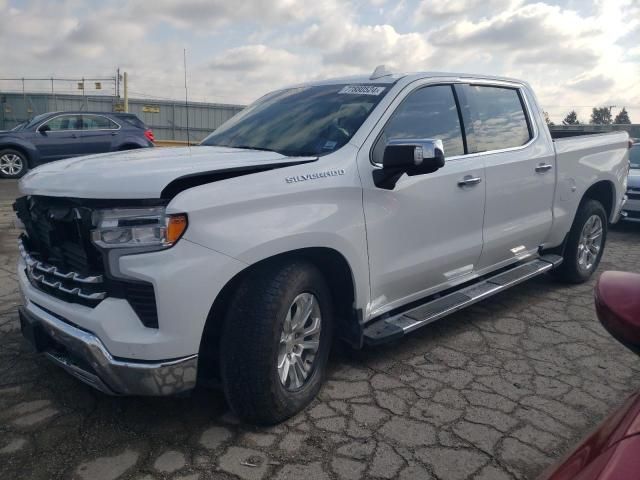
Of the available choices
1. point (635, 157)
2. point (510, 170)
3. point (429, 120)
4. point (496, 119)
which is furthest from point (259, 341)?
point (635, 157)

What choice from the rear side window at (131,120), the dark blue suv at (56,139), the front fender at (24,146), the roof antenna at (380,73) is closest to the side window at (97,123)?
the dark blue suv at (56,139)

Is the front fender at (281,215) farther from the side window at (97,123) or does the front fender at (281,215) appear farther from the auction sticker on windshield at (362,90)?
the side window at (97,123)

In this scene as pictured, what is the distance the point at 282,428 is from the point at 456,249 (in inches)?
66.8

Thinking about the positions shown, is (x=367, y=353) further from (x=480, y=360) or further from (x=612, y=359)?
(x=612, y=359)

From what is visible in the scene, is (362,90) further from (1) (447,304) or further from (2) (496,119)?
(1) (447,304)

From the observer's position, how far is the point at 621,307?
4.29 feet

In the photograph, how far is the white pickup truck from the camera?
93.5 inches

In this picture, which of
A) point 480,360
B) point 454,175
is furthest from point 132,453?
point 454,175

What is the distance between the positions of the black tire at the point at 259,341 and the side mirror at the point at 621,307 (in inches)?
59.7

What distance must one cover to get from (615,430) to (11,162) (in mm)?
13814

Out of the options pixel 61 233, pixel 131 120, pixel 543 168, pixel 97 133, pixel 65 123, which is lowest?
pixel 61 233

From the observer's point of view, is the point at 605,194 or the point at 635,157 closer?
the point at 605,194

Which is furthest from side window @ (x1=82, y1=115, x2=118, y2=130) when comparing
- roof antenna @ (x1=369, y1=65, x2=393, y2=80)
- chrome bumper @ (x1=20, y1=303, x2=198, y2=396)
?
chrome bumper @ (x1=20, y1=303, x2=198, y2=396)

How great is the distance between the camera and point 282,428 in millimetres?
2814
